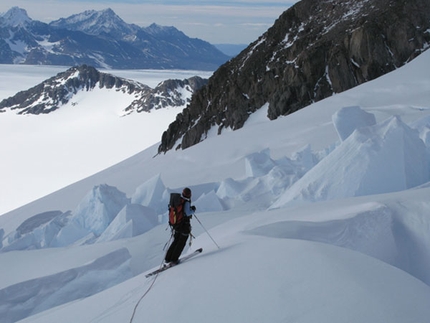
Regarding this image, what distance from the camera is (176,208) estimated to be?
6.88 meters

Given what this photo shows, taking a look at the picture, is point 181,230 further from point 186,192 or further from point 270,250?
point 270,250

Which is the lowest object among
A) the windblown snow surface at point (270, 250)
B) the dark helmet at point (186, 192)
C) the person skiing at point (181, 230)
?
the windblown snow surface at point (270, 250)

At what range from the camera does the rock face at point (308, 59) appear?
44156 millimetres

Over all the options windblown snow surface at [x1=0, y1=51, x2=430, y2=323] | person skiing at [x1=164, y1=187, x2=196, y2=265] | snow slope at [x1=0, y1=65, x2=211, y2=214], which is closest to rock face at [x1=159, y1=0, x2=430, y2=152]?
windblown snow surface at [x1=0, y1=51, x2=430, y2=323]

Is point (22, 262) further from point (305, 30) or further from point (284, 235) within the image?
point (305, 30)

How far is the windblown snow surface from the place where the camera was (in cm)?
420

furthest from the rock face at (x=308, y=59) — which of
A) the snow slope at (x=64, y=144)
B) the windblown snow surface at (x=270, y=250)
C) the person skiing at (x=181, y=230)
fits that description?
the snow slope at (x=64, y=144)

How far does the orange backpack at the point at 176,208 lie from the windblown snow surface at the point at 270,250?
32 cm

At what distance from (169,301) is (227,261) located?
89 cm

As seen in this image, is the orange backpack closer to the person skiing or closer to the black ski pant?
the person skiing

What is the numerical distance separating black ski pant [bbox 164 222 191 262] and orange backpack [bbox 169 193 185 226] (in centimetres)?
13

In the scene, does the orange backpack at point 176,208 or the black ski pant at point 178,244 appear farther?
the black ski pant at point 178,244

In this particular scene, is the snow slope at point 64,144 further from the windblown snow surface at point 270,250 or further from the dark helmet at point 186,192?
the dark helmet at point 186,192

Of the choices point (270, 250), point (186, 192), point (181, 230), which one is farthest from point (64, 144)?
point (270, 250)
